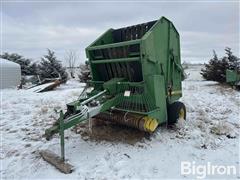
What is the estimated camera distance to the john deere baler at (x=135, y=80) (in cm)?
455

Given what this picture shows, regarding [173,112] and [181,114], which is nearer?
[173,112]

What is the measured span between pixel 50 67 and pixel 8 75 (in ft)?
9.73

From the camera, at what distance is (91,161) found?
4.04 m

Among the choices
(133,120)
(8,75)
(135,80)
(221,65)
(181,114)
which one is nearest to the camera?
(133,120)

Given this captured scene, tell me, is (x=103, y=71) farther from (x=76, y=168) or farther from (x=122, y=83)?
(x=76, y=168)

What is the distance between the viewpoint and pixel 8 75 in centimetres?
1847

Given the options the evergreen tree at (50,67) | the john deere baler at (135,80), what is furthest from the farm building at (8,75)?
the john deere baler at (135,80)

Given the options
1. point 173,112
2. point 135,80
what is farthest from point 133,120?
point 173,112

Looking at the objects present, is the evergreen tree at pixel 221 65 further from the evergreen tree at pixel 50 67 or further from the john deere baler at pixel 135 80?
the evergreen tree at pixel 50 67

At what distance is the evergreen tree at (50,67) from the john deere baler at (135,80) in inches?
534

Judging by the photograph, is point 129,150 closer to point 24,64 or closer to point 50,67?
point 50,67

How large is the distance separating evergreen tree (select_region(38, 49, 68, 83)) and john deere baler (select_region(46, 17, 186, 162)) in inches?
534

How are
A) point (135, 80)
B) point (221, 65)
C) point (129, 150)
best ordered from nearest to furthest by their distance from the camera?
point (129, 150) < point (135, 80) < point (221, 65)

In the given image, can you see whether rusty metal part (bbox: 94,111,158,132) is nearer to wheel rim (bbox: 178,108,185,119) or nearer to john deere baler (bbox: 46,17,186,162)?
john deere baler (bbox: 46,17,186,162)
